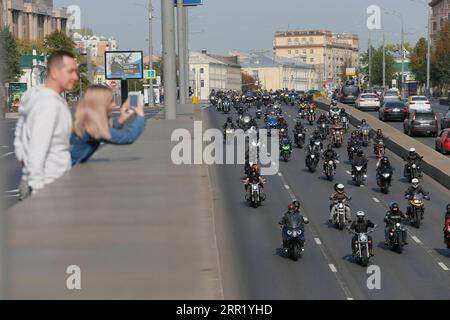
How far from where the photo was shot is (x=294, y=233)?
94.3ft

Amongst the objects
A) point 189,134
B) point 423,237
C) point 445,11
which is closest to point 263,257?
point 423,237

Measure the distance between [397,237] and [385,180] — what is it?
1159 cm

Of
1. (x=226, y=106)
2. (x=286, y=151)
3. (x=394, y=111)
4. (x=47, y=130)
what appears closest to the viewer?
(x=47, y=130)

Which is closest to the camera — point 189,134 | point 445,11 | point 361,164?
point 189,134

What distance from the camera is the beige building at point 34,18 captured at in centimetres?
6222

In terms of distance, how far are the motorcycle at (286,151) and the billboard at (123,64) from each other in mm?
15998

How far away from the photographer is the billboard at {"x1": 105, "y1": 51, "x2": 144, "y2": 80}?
3114 centimetres

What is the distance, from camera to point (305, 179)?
152 feet

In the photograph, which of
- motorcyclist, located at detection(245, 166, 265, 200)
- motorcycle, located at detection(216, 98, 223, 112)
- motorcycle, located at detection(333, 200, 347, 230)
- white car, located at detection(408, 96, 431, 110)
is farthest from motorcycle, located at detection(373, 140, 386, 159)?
motorcycle, located at detection(216, 98, 223, 112)

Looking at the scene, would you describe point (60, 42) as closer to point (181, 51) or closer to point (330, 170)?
point (330, 170)

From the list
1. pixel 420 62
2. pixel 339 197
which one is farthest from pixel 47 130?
pixel 420 62

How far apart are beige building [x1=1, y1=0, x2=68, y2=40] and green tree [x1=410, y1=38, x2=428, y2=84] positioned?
6821 centimetres
